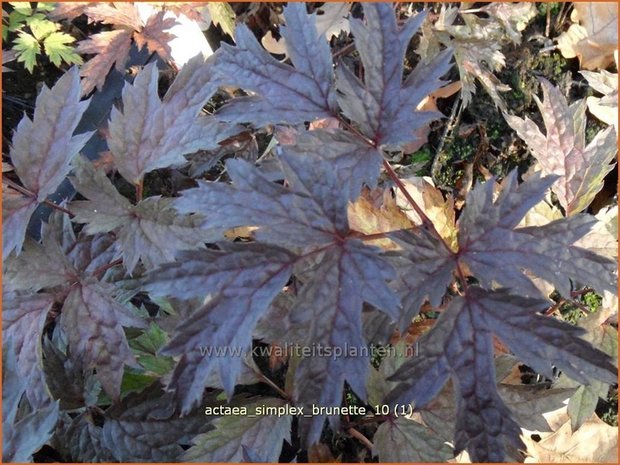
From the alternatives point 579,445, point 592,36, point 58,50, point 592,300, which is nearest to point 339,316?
point 579,445

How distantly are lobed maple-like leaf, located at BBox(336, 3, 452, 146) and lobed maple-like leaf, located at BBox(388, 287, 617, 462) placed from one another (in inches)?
14.9

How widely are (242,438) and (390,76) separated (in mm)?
910

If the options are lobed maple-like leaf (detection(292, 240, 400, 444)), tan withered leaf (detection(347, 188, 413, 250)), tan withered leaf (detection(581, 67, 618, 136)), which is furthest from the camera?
tan withered leaf (detection(581, 67, 618, 136))

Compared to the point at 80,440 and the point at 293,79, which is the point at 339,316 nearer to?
the point at 293,79

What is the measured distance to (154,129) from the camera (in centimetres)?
139

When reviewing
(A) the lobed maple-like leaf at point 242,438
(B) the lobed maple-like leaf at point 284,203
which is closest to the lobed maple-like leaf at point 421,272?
(B) the lobed maple-like leaf at point 284,203

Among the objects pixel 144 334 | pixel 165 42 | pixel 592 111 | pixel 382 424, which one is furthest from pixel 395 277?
pixel 592 111

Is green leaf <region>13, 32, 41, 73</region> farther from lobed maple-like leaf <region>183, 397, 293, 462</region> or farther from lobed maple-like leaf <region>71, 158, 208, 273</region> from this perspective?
lobed maple-like leaf <region>183, 397, 293, 462</region>

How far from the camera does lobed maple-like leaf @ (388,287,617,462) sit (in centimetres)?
105

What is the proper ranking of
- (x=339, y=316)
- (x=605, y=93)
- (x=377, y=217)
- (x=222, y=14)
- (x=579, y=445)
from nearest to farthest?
(x=339, y=316) < (x=377, y=217) < (x=579, y=445) < (x=605, y=93) < (x=222, y=14)

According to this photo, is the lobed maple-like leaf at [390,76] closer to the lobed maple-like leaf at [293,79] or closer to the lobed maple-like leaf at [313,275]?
the lobed maple-like leaf at [293,79]

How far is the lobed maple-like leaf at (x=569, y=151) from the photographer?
1517mm

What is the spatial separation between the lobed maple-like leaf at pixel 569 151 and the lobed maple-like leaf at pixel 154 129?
2.83ft

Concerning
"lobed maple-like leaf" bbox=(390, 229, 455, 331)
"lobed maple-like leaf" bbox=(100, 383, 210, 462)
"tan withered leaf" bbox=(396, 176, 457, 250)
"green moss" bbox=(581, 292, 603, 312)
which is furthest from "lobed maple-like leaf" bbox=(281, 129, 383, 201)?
"green moss" bbox=(581, 292, 603, 312)
